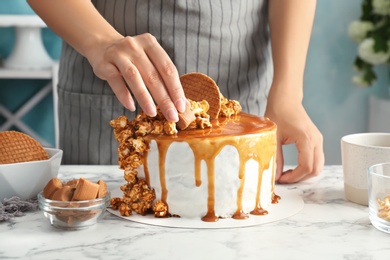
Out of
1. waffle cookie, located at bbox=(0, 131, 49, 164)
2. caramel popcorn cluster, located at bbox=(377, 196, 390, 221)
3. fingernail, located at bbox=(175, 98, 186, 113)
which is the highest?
fingernail, located at bbox=(175, 98, 186, 113)

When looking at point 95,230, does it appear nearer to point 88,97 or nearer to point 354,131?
point 88,97

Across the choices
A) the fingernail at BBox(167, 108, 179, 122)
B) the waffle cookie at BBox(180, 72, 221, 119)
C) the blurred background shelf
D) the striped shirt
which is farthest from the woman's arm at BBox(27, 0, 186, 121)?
the blurred background shelf

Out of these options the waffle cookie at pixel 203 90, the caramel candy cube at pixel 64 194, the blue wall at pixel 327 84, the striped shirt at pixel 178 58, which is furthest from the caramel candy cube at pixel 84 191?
the blue wall at pixel 327 84

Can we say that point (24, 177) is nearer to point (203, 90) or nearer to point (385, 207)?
point (203, 90)

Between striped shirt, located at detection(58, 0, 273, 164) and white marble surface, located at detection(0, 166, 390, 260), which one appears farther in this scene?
striped shirt, located at detection(58, 0, 273, 164)

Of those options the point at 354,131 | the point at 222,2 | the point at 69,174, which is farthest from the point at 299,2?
the point at 354,131

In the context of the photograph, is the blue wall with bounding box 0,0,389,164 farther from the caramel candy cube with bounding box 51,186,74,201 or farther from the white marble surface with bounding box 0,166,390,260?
the caramel candy cube with bounding box 51,186,74,201

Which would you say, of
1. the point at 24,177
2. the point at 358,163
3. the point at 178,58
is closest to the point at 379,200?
the point at 358,163
